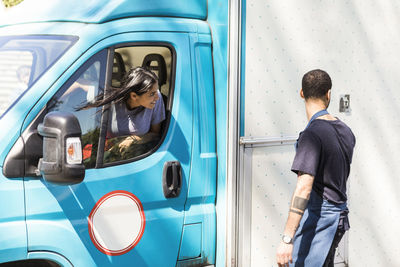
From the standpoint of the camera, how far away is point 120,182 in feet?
10.5

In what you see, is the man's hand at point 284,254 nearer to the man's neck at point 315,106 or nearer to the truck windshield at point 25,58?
the man's neck at point 315,106

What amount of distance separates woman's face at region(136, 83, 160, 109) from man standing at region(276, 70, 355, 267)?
37.1 inches

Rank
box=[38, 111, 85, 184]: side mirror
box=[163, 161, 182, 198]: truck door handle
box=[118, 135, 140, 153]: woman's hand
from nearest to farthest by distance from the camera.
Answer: box=[38, 111, 85, 184]: side mirror
box=[118, 135, 140, 153]: woman's hand
box=[163, 161, 182, 198]: truck door handle

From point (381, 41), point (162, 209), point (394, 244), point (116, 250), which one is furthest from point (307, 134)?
point (394, 244)

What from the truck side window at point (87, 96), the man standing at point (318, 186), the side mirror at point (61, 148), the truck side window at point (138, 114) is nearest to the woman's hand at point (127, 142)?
the truck side window at point (138, 114)

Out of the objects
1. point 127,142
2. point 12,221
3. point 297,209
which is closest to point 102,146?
point 127,142

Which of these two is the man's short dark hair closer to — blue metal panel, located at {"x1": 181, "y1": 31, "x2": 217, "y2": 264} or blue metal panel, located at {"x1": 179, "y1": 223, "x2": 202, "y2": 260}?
blue metal panel, located at {"x1": 181, "y1": 31, "x2": 217, "y2": 264}

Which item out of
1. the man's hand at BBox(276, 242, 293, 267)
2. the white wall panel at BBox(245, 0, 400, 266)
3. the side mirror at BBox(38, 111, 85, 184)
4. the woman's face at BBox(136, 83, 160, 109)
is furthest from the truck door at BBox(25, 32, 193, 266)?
the man's hand at BBox(276, 242, 293, 267)

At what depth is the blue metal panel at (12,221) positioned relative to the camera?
2.81 metres

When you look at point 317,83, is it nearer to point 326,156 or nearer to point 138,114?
point 326,156

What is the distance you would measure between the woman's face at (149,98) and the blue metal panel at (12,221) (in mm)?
925

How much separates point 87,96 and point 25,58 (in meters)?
0.41

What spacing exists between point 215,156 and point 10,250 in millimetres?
1451

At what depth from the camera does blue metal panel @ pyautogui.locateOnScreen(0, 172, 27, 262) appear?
2807mm
